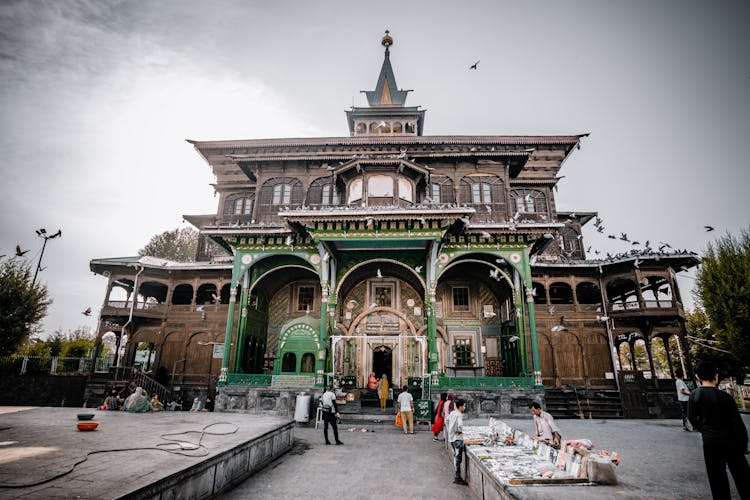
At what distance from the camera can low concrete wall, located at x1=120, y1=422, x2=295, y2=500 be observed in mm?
4406

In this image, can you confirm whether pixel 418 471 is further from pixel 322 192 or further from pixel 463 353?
pixel 322 192

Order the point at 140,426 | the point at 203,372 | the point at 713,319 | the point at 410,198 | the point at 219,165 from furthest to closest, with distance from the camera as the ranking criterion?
the point at 219,165
the point at 203,372
the point at 410,198
the point at 713,319
the point at 140,426

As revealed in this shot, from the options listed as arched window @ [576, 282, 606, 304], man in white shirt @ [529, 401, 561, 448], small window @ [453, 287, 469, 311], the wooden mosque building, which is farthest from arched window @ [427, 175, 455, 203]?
man in white shirt @ [529, 401, 561, 448]

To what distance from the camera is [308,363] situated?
17250 millimetres

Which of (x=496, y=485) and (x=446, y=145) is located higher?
(x=446, y=145)

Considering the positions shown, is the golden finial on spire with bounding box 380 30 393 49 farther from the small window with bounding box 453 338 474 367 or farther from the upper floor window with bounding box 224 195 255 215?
the small window with bounding box 453 338 474 367

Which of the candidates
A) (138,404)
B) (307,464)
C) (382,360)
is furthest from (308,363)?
(307,464)

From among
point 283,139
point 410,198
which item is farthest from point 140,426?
point 283,139

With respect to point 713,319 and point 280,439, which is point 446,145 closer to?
point 713,319

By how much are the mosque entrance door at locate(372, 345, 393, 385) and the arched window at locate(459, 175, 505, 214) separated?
9.15 metres

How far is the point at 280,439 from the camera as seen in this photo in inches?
349

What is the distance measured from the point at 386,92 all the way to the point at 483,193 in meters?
13.7

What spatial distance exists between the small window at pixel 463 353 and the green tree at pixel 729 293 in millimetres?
10516

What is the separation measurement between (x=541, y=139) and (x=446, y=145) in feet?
19.1
